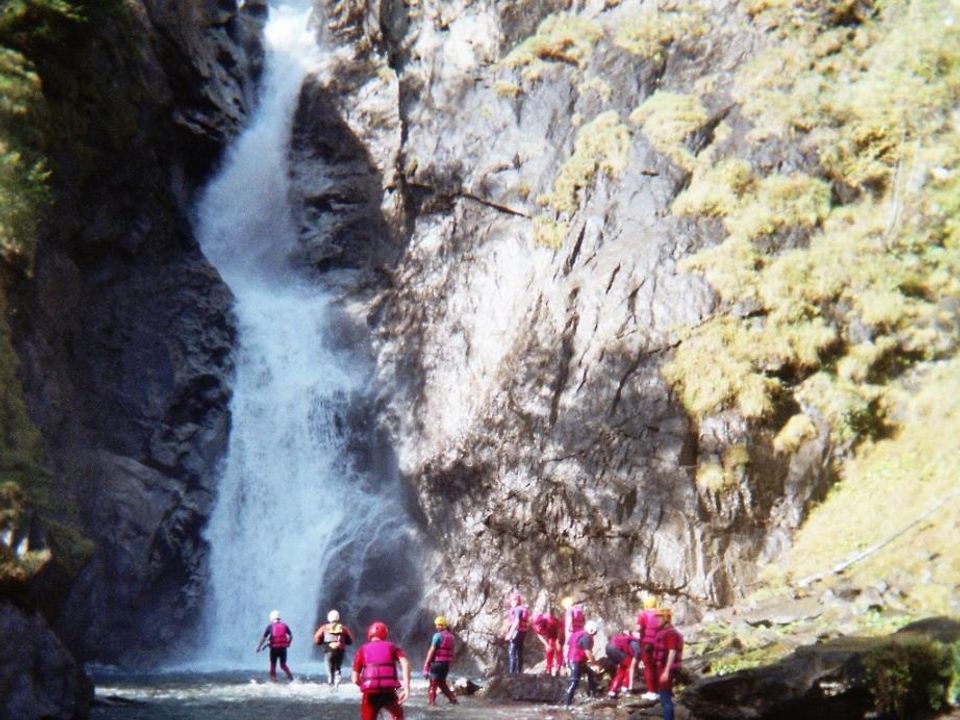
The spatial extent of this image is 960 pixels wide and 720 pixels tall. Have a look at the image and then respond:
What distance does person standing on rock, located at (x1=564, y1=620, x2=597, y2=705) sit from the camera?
1528 centimetres

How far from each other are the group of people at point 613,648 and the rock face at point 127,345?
8424mm

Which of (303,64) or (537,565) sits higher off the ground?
(303,64)

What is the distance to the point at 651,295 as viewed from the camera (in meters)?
21.3

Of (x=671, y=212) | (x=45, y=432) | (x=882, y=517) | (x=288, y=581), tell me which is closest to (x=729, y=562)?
(x=882, y=517)

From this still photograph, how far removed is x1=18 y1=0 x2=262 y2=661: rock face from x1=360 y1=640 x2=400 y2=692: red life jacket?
10112 millimetres

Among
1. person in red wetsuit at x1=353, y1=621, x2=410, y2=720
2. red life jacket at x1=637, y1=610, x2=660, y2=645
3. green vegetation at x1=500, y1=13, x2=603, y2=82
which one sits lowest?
person in red wetsuit at x1=353, y1=621, x2=410, y2=720

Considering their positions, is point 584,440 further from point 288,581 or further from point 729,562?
point 288,581

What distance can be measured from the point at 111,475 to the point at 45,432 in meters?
3.74

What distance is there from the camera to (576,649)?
50.8ft

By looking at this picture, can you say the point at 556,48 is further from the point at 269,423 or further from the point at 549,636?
the point at 549,636

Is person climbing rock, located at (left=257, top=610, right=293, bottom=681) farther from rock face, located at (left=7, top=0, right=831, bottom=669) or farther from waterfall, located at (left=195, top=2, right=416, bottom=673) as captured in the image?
rock face, located at (left=7, top=0, right=831, bottom=669)

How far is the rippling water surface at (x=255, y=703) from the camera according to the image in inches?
543

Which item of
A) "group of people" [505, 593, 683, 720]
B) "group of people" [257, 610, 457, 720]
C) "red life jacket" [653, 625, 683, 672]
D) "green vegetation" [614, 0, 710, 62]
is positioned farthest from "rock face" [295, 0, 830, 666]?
"red life jacket" [653, 625, 683, 672]

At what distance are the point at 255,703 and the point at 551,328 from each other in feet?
33.4
